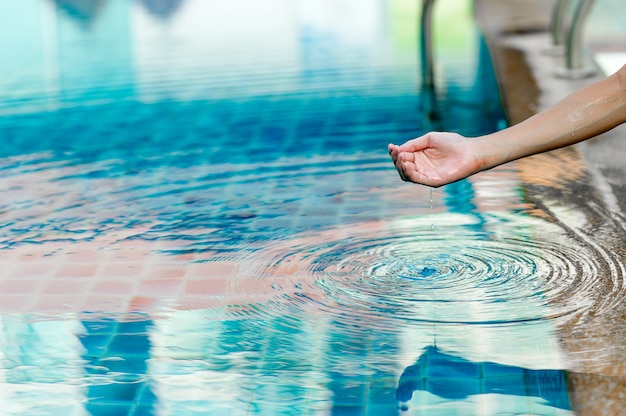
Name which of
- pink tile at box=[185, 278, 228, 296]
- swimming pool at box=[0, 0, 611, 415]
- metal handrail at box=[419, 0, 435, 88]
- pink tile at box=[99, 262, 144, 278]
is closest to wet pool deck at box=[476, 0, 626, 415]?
swimming pool at box=[0, 0, 611, 415]

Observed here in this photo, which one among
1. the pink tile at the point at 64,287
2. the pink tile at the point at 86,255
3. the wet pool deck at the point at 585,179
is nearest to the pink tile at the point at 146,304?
the pink tile at the point at 64,287

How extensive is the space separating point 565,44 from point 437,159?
465 cm

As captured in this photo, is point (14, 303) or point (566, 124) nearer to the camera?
point (566, 124)

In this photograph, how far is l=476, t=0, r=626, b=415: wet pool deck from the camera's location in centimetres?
266

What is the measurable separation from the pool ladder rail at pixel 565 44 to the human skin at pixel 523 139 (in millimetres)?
3682

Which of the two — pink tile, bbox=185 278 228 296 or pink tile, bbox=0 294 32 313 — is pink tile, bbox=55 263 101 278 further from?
pink tile, bbox=185 278 228 296

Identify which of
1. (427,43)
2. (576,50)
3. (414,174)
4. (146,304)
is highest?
(427,43)

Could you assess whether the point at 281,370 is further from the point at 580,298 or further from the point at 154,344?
the point at 580,298

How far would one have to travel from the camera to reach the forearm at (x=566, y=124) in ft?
9.46

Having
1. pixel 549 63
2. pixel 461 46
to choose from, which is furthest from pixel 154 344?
pixel 461 46

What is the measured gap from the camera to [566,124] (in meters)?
2.91

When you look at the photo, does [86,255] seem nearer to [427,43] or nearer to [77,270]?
[77,270]

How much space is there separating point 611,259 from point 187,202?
1.86 m

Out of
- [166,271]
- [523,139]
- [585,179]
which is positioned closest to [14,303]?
[166,271]
